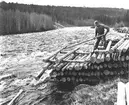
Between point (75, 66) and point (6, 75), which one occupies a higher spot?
point (75, 66)

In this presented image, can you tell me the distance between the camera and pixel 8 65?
1465 cm

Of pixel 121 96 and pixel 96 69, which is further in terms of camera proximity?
pixel 96 69

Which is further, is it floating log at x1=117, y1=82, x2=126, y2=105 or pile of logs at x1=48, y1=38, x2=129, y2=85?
pile of logs at x1=48, y1=38, x2=129, y2=85

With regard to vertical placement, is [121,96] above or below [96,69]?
above

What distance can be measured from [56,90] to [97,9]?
15996 centimetres

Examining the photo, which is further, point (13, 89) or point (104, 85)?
point (13, 89)

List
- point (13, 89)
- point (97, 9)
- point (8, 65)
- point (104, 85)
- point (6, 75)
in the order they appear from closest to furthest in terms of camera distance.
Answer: point (104, 85)
point (13, 89)
point (6, 75)
point (8, 65)
point (97, 9)

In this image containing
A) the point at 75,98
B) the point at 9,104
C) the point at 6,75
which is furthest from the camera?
the point at 6,75

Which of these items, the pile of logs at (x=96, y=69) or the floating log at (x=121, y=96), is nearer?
the floating log at (x=121, y=96)

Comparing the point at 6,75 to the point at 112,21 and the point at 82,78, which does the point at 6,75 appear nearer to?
the point at 82,78

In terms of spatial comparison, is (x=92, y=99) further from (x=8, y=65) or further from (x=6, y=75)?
(x=8, y=65)

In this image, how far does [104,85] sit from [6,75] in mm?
6262

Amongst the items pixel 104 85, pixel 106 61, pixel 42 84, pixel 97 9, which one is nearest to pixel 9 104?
pixel 42 84

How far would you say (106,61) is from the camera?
31.4ft
